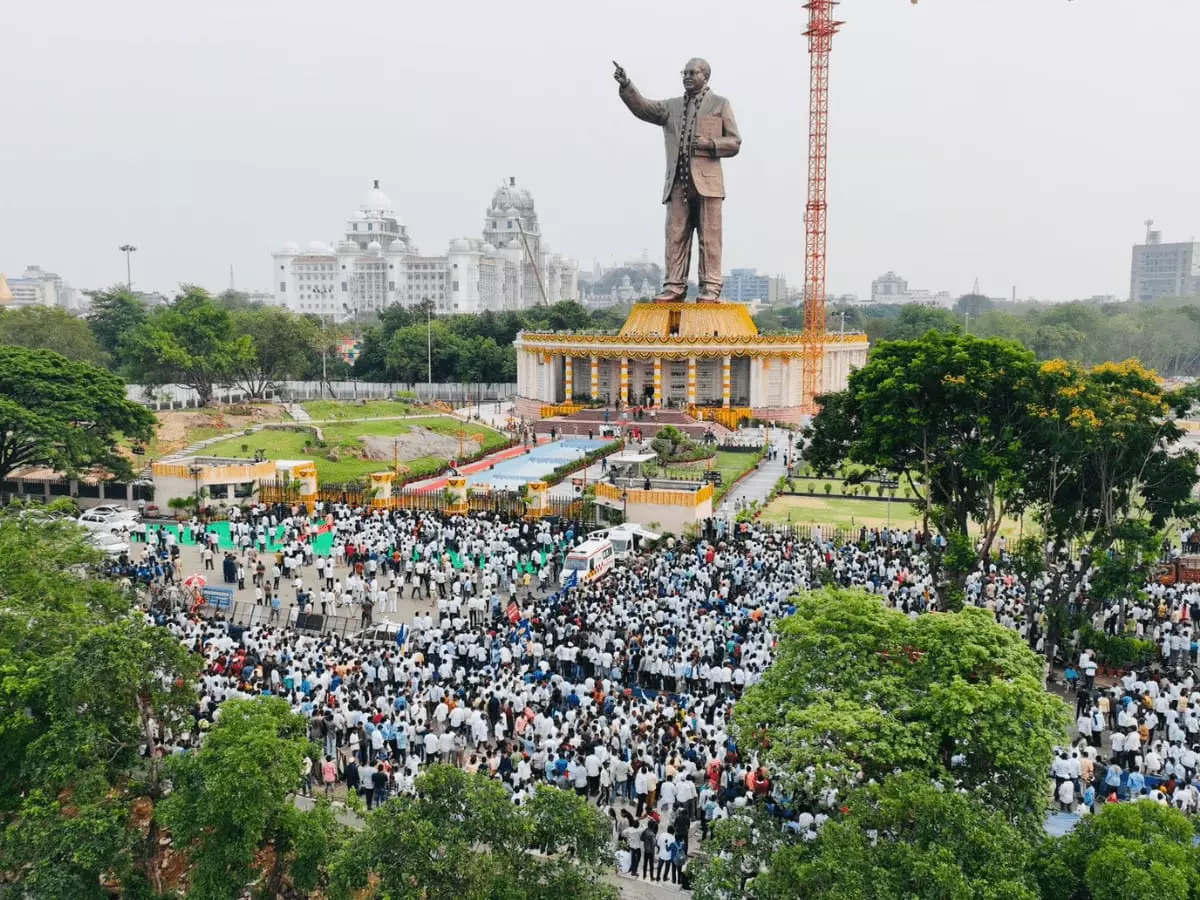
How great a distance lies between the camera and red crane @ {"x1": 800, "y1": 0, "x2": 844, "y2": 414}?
2402 inches

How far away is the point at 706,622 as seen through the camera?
68.8 ft

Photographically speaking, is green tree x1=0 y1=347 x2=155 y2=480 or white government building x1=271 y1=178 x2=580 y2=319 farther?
white government building x1=271 y1=178 x2=580 y2=319

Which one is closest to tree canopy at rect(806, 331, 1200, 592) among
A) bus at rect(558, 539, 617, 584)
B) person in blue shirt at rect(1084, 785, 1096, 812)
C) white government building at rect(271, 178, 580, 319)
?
bus at rect(558, 539, 617, 584)

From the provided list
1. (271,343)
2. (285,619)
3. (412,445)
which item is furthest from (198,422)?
(285,619)

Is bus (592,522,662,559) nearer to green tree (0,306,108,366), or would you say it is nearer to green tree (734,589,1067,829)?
green tree (734,589,1067,829)

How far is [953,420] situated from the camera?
23.9 metres

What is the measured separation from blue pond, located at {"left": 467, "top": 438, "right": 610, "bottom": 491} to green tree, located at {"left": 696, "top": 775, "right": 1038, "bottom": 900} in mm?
25856

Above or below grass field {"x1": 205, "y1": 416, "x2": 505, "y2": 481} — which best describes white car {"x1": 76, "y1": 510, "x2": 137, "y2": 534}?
below

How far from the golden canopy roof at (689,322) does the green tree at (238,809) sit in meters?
48.5

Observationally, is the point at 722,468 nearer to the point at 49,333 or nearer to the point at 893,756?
the point at 893,756

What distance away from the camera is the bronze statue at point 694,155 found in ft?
186

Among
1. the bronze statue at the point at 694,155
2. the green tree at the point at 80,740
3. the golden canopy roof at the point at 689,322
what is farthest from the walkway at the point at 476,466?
the green tree at the point at 80,740

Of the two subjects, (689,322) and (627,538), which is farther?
(689,322)

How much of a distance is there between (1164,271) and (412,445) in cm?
18458
